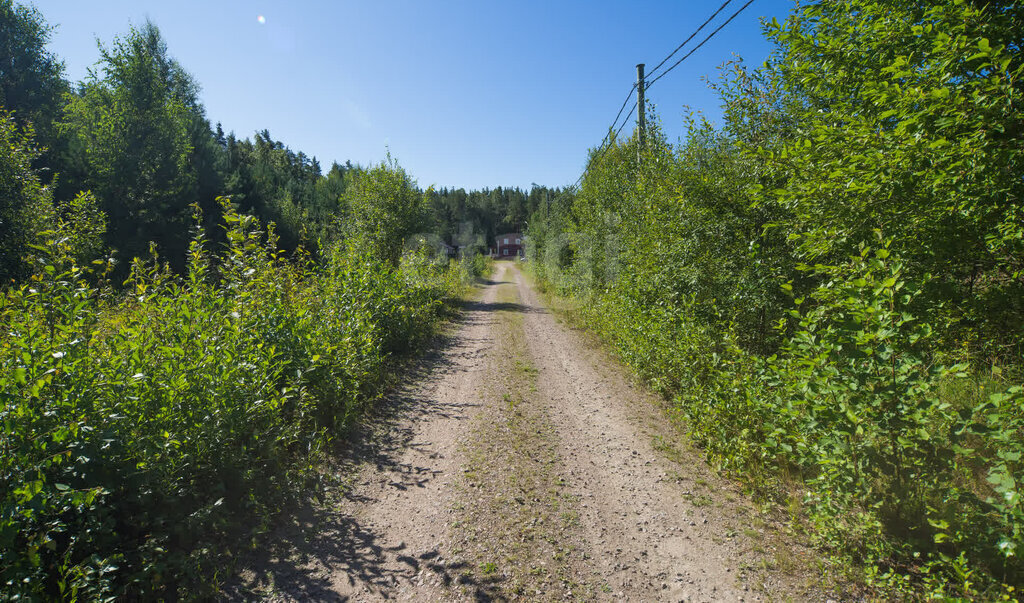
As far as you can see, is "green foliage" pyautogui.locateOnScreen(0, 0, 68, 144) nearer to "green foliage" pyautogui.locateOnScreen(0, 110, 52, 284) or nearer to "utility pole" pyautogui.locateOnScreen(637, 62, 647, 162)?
"green foliage" pyautogui.locateOnScreen(0, 110, 52, 284)

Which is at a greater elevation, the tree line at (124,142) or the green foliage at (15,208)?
the tree line at (124,142)

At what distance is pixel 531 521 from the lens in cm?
379

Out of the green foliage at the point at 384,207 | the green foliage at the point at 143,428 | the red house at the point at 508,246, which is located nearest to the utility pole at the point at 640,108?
the green foliage at the point at 143,428

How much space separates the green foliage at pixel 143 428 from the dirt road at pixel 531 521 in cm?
66

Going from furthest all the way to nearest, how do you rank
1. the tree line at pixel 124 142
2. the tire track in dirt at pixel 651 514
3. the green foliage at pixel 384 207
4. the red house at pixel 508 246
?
the red house at pixel 508 246 < the tree line at pixel 124 142 < the green foliage at pixel 384 207 < the tire track in dirt at pixel 651 514

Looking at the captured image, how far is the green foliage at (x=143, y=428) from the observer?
7.83ft

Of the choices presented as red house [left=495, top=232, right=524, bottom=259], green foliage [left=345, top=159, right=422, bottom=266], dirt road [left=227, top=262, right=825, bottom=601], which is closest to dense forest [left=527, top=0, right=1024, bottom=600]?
dirt road [left=227, top=262, right=825, bottom=601]

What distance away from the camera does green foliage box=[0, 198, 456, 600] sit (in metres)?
2.39

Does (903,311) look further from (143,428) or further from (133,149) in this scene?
(133,149)

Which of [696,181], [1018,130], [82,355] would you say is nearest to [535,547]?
[82,355]

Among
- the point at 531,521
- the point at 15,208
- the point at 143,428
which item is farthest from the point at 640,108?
the point at 15,208

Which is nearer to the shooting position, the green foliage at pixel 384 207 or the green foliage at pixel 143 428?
the green foliage at pixel 143 428

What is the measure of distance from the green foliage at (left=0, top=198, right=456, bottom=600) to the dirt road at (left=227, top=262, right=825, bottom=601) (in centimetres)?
66

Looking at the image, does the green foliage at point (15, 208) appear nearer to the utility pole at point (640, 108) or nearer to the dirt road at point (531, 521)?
the dirt road at point (531, 521)
